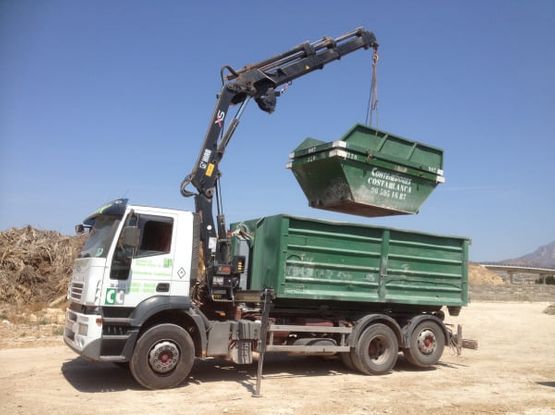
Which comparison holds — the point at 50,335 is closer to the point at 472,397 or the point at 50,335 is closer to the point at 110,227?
the point at 110,227

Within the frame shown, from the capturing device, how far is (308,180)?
10828mm

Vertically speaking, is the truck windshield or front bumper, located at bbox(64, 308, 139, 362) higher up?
the truck windshield

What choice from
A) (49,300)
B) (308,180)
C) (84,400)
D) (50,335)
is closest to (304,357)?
(308,180)

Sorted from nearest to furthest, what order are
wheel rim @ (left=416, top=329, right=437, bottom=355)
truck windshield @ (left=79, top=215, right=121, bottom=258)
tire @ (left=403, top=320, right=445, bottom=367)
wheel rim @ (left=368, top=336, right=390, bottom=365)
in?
truck windshield @ (left=79, top=215, right=121, bottom=258)
wheel rim @ (left=368, top=336, right=390, bottom=365)
tire @ (left=403, top=320, right=445, bottom=367)
wheel rim @ (left=416, top=329, right=437, bottom=355)

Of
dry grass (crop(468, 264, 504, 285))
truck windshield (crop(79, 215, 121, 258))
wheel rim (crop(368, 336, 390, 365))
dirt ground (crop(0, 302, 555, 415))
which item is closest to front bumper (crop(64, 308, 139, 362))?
dirt ground (crop(0, 302, 555, 415))

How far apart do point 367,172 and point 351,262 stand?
5.67 feet

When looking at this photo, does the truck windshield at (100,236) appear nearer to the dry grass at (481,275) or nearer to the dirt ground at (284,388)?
the dirt ground at (284,388)

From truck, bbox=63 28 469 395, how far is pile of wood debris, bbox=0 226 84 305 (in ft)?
31.8

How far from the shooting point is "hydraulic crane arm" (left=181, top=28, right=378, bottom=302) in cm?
944

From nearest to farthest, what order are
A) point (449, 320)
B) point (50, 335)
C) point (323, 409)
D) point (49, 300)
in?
point (323, 409) → point (50, 335) → point (49, 300) → point (449, 320)

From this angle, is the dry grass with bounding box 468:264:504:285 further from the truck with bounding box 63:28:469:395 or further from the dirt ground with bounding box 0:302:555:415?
the truck with bounding box 63:28:469:395

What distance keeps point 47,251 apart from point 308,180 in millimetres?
11000

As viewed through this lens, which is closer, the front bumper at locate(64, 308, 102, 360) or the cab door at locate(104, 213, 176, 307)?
the front bumper at locate(64, 308, 102, 360)

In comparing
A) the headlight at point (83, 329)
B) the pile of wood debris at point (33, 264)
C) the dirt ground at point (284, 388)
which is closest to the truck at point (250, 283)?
the headlight at point (83, 329)
